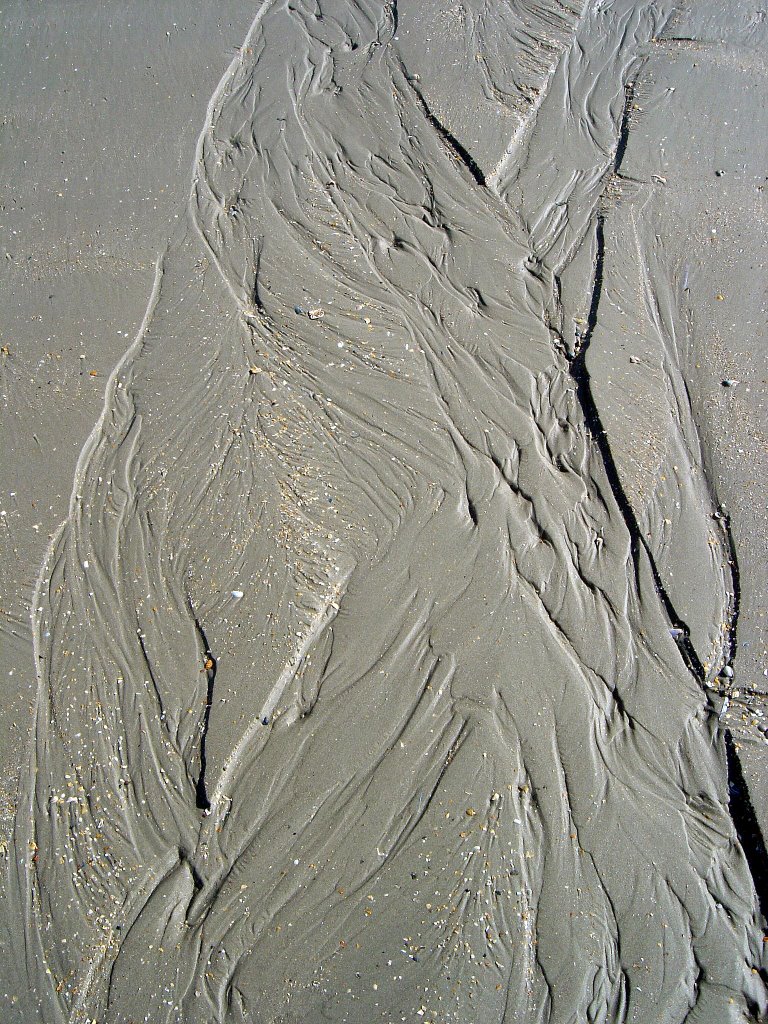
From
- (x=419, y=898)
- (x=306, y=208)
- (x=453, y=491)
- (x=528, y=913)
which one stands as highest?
(x=306, y=208)

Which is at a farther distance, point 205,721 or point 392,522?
point 392,522

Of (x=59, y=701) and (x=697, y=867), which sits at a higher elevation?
(x=697, y=867)

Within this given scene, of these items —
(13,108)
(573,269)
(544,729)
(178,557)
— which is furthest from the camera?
(13,108)

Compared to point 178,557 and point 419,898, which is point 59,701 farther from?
point 419,898

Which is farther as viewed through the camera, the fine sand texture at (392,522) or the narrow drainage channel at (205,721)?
the narrow drainage channel at (205,721)

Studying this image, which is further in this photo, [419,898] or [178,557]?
[178,557]

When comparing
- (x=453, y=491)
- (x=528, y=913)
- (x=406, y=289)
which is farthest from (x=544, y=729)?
(x=406, y=289)

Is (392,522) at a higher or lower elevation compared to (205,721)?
higher

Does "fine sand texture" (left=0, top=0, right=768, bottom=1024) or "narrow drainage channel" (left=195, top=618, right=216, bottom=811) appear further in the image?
"narrow drainage channel" (left=195, top=618, right=216, bottom=811)
